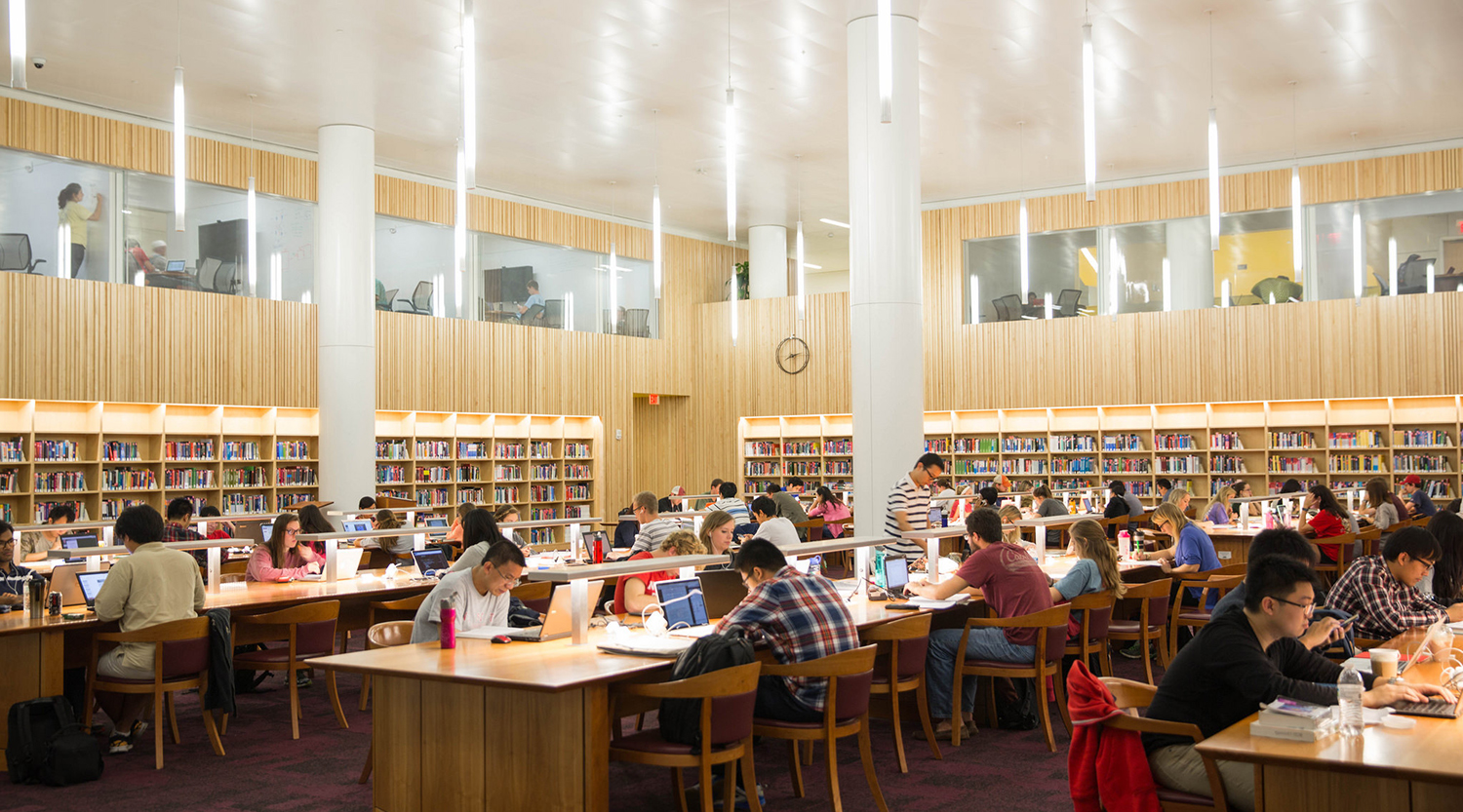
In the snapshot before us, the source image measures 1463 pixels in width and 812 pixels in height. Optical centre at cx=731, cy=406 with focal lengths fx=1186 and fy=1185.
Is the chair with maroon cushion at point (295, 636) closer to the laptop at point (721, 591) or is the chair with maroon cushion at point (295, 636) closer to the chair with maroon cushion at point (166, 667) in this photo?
the chair with maroon cushion at point (166, 667)

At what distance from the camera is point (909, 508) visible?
8.18 m

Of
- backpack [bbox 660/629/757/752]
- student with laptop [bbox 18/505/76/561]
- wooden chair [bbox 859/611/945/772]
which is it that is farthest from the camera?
student with laptop [bbox 18/505/76/561]

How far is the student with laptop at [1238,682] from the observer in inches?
132

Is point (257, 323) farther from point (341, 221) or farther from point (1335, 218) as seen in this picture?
point (1335, 218)

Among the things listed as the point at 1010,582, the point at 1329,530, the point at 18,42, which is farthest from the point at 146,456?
the point at 1329,530

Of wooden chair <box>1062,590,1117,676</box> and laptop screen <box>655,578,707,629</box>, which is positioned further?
wooden chair <box>1062,590,1117,676</box>

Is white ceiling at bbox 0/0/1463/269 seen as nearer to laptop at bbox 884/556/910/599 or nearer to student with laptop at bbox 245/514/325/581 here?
student with laptop at bbox 245/514/325/581

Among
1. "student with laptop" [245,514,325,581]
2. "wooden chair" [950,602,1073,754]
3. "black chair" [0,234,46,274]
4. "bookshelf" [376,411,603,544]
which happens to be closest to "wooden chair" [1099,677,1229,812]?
"wooden chair" [950,602,1073,754]

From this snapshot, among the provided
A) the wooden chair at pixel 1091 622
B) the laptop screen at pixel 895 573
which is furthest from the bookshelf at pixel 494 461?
the wooden chair at pixel 1091 622

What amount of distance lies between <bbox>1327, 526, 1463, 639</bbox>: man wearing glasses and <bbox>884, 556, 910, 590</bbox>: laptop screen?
2.35 metres

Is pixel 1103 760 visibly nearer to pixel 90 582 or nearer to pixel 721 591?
pixel 721 591

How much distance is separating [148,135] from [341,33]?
341cm

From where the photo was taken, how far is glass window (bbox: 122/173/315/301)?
12.6 m

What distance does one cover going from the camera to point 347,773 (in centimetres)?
548
